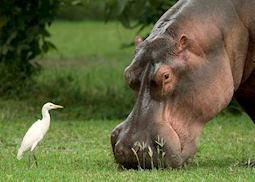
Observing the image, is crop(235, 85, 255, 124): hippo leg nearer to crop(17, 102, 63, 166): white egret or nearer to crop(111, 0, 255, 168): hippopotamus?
crop(111, 0, 255, 168): hippopotamus

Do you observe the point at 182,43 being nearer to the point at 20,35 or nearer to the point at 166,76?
the point at 166,76

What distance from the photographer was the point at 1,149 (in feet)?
26.3

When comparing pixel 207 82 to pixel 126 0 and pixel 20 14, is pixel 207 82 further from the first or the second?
pixel 20 14

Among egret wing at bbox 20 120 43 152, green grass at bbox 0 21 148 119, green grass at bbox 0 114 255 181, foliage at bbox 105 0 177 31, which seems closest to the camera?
green grass at bbox 0 114 255 181

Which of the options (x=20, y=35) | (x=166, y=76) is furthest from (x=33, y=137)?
(x=20, y=35)

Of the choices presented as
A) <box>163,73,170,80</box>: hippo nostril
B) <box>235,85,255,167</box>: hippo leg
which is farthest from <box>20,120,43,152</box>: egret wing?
<box>235,85,255,167</box>: hippo leg

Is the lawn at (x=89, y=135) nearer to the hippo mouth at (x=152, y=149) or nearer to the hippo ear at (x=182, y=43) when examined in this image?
the hippo mouth at (x=152, y=149)

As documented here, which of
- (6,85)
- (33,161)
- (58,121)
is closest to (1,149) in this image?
(33,161)

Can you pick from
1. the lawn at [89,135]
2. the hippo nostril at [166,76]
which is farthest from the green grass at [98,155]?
the hippo nostril at [166,76]

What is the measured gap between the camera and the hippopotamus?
246 inches

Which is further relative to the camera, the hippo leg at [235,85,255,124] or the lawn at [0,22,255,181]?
the hippo leg at [235,85,255,124]

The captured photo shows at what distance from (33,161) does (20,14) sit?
4.86 m

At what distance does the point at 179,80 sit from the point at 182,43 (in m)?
0.26

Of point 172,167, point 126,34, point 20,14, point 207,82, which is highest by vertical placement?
point 207,82
